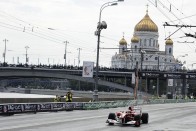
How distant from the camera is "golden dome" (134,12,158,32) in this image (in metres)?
175

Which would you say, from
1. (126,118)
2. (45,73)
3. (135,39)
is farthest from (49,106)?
(135,39)

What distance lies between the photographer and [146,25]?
174 metres

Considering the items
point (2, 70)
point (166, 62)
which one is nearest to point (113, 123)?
point (2, 70)

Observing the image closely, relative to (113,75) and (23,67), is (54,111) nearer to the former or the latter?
(23,67)

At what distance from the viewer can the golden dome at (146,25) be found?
6880 inches

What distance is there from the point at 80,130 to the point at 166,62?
158m

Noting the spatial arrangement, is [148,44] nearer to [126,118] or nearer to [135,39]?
[135,39]

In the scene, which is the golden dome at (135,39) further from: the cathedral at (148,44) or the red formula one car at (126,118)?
the red formula one car at (126,118)

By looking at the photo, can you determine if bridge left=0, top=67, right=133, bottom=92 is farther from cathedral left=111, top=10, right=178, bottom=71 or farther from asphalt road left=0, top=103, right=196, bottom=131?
cathedral left=111, top=10, right=178, bottom=71

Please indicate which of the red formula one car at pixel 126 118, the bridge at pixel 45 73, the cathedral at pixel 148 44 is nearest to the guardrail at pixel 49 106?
the red formula one car at pixel 126 118

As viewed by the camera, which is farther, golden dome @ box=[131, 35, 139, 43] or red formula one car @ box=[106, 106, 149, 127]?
golden dome @ box=[131, 35, 139, 43]

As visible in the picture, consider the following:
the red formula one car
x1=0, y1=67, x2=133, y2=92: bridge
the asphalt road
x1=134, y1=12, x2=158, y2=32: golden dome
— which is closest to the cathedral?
x1=134, y1=12, x2=158, y2=32: golden dome

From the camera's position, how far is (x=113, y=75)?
10769 cm

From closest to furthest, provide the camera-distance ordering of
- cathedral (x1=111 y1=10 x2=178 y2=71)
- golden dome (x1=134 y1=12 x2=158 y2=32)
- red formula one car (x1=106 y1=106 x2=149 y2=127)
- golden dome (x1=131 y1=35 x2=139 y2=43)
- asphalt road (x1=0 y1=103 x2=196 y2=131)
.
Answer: asphalt road (x1=0 y1=103 x2=196 y2=131) → red formula one car (x1=106 y1=106 x2=149 y2=127) → golden dome (x1=131 y1=35 x2=139 y2=43) → cathedral (x1=111 y1=10 x2=178 y2=71) → golden dome (x1=134 y1=12 x2=158 y2=32)
